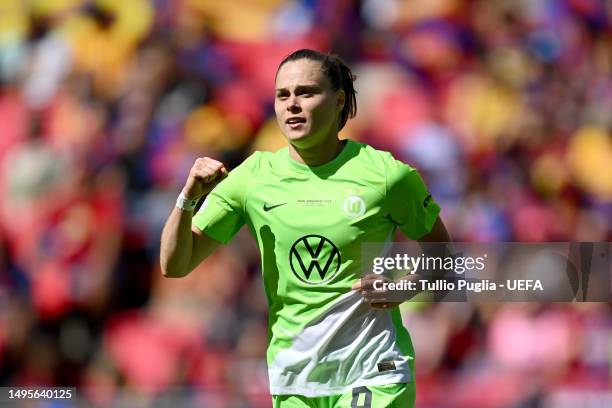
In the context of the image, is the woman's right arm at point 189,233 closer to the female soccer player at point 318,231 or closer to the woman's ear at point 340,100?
the female soccer player at point 318,231

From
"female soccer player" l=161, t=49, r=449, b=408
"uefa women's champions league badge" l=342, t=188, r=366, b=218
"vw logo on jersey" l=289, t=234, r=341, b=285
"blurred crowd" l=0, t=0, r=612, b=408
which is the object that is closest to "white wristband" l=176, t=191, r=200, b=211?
"female soccer player" l=161, t=49, r=449, b=408

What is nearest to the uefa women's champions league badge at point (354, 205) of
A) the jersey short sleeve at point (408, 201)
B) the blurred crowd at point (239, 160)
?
the jersey short sleeve at point (408, 201)

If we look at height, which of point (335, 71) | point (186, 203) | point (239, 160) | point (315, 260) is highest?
point (239, 160)

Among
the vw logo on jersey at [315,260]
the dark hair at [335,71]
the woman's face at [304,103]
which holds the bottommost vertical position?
the vw logo on jersey at [315,260]

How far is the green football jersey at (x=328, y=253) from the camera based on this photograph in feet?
12.5

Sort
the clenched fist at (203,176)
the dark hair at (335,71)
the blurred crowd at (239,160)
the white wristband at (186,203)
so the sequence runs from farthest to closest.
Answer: the blurred crowd at (239,160) → the dark hair at (335,71) → the white wristband at (186,203) → the clenched fist at (203,176)

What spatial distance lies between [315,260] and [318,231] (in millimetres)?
104

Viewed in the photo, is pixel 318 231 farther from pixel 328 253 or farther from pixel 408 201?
pixel 408 201

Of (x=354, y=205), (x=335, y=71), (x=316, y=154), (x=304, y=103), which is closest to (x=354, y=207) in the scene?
(x=354, y=205)

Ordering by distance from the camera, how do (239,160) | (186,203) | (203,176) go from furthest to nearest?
(239,160) < (186,203) < (203,176)

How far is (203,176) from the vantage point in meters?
3.76

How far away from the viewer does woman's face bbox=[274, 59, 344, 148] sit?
12.8ft

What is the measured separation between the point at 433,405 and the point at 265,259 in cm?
351

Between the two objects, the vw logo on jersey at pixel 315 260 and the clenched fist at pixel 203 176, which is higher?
the clenched fist at pixel 203 176
